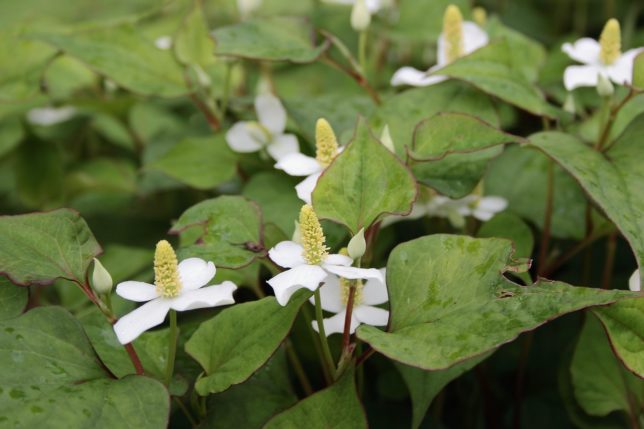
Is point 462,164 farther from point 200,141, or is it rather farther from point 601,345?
point 200,141

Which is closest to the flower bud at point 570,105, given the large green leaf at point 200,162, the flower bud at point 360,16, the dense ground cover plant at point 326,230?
the dense ground cover plant at point 326,230

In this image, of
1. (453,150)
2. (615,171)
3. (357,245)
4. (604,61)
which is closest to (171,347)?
(357,245)

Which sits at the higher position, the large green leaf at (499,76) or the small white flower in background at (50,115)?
the large green leaf at (499,76)

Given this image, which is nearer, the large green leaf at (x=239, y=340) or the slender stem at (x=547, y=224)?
the large green leaf at (x=239, y=340)

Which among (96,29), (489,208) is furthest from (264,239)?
(96,29)

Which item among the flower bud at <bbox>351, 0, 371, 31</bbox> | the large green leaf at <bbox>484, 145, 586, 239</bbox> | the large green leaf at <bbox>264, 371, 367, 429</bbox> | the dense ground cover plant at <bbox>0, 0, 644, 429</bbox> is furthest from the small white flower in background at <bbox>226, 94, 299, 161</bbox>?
the large green leaf at <bbox>264, 371, 367, 429</bbox>

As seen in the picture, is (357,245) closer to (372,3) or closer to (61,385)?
(61,385)

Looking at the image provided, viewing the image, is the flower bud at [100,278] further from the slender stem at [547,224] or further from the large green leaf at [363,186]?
the slender stem at [547,224]
